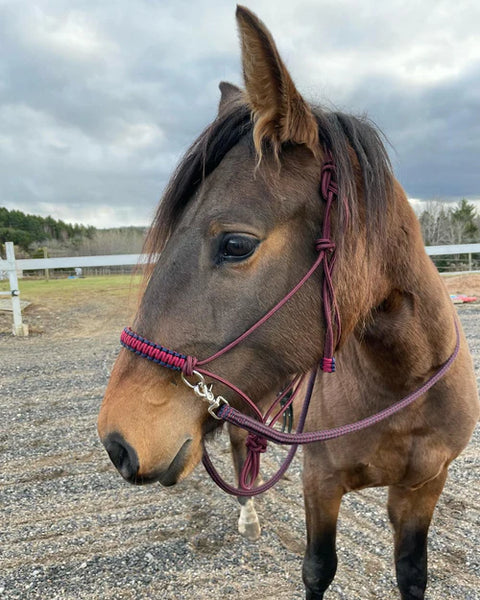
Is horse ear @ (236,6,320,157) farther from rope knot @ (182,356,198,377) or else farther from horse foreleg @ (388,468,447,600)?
horse foreleg @ (388,468,447,600)

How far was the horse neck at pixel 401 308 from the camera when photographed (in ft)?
5.38

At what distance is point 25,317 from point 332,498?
40.8ft

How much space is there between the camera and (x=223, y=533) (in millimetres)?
3328

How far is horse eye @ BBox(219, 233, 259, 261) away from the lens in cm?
140

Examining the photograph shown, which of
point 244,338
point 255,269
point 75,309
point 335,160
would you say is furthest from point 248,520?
point 75,309

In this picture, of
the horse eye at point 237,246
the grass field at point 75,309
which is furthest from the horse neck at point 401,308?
the grass field at point 75,309

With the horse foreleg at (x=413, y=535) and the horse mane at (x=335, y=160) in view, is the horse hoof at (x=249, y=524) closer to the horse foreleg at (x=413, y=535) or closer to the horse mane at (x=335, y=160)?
the horse foreleg at (x=413, y=535)

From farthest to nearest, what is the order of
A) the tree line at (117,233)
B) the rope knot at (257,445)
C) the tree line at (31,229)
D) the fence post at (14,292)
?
the tree line at (31,229)
the tree line at (117,233)
the fence post at (14,292)
the rope knot at (257,445)

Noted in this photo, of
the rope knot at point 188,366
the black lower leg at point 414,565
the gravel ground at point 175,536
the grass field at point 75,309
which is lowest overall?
the gravel ground at point 175,536

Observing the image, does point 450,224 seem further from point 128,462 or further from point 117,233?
point 128,462

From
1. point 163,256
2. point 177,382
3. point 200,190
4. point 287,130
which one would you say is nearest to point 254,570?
point 177,382

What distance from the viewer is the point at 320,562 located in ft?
7.65

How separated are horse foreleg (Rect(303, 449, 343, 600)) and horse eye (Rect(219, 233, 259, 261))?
4.51 ft

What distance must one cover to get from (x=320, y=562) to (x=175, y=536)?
138 centimetres
